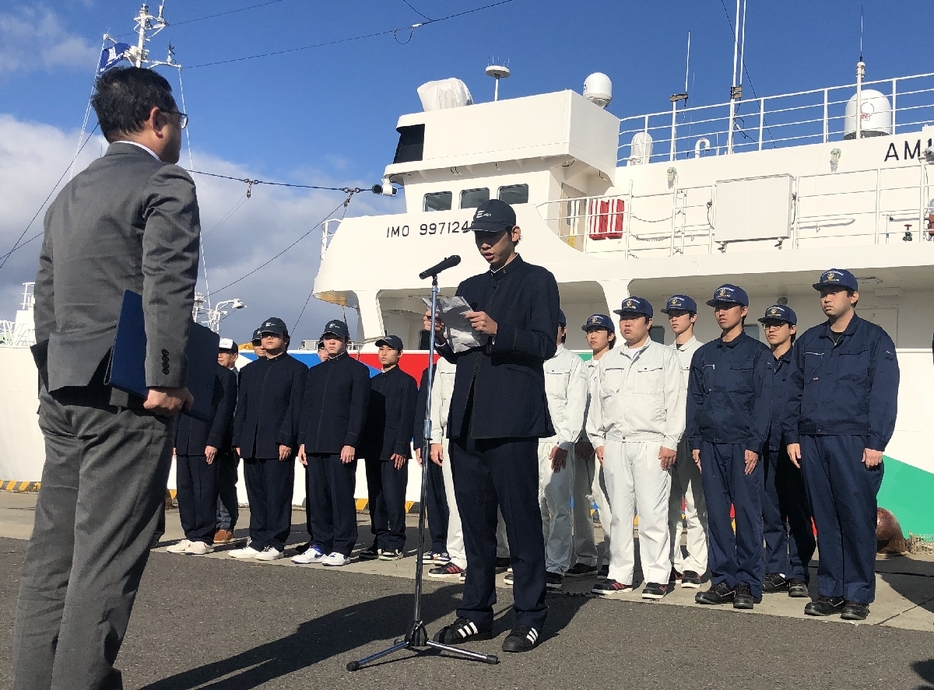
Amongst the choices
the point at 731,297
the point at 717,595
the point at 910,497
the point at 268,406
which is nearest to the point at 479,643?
the point at 717,595

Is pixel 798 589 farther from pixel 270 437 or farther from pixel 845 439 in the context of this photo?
pixel 270 437

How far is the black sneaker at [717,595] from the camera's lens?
5.68 m

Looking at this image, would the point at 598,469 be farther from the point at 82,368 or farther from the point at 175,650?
the point at 82,368

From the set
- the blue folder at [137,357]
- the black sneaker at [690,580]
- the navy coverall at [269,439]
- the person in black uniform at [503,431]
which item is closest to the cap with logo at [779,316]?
the black sneaker at [690,580]

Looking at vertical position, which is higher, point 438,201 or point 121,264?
point 438,201

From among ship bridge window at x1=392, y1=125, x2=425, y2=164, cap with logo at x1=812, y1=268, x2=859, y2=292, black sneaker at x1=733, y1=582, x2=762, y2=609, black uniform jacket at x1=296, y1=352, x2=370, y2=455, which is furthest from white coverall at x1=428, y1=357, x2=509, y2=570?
ship bridge window at x1=392, y1=125, x2=425, y2=164

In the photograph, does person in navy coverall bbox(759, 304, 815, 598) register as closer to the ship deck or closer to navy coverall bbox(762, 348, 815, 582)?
navy coverall bbox(762, 348, 815, 582)

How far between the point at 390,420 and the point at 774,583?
11.7 ft

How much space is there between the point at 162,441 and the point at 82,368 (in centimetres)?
34

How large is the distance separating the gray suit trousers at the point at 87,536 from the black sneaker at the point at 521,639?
1801 millimetres

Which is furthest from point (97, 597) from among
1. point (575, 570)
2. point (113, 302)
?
point (575, 570)

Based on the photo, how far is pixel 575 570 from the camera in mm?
7219

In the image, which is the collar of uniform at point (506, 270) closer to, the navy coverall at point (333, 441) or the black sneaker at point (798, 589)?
the black sneaker at point (798, 589)

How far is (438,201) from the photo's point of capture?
46.3 feet
